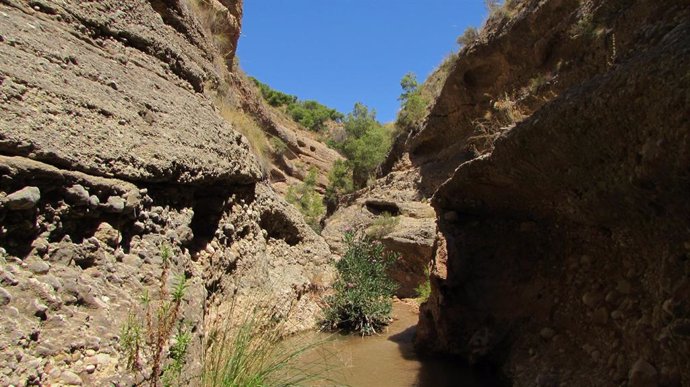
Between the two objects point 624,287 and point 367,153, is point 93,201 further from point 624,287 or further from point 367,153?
point 367,153

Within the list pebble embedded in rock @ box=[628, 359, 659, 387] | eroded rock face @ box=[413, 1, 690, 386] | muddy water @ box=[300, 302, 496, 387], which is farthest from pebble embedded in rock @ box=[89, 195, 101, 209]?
pebble embedded in rock @ box=[628, 359, 659, 387]

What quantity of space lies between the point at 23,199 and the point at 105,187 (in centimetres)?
71

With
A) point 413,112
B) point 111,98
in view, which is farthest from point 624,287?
point 413,112

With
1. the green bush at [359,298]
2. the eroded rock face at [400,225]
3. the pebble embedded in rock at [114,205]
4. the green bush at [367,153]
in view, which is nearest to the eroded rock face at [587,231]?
the green bush at [359,298]

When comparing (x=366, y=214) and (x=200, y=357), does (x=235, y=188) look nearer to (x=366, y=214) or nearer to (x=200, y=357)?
(x=200, y=357)

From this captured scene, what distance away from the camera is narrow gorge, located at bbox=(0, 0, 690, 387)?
8.16 ft

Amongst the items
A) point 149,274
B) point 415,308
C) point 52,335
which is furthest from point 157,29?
point 415,308

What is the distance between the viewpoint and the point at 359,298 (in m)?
7.60

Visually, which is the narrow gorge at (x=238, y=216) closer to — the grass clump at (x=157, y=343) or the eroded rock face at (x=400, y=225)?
the grass clump at (x=157, y=343)

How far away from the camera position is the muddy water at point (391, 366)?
4.93m

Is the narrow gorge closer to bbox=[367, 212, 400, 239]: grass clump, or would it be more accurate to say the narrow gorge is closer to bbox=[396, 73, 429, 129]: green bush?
bbox=[367, 212, 400, 239]: grass clump

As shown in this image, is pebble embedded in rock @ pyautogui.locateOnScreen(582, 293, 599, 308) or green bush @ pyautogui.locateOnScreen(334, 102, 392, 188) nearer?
pebble embedded in rock @ pyautogui.locateOnScreen(582, 293, 599, 308)

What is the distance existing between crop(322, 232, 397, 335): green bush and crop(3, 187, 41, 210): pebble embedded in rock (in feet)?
17.1

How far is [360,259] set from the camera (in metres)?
8.56
